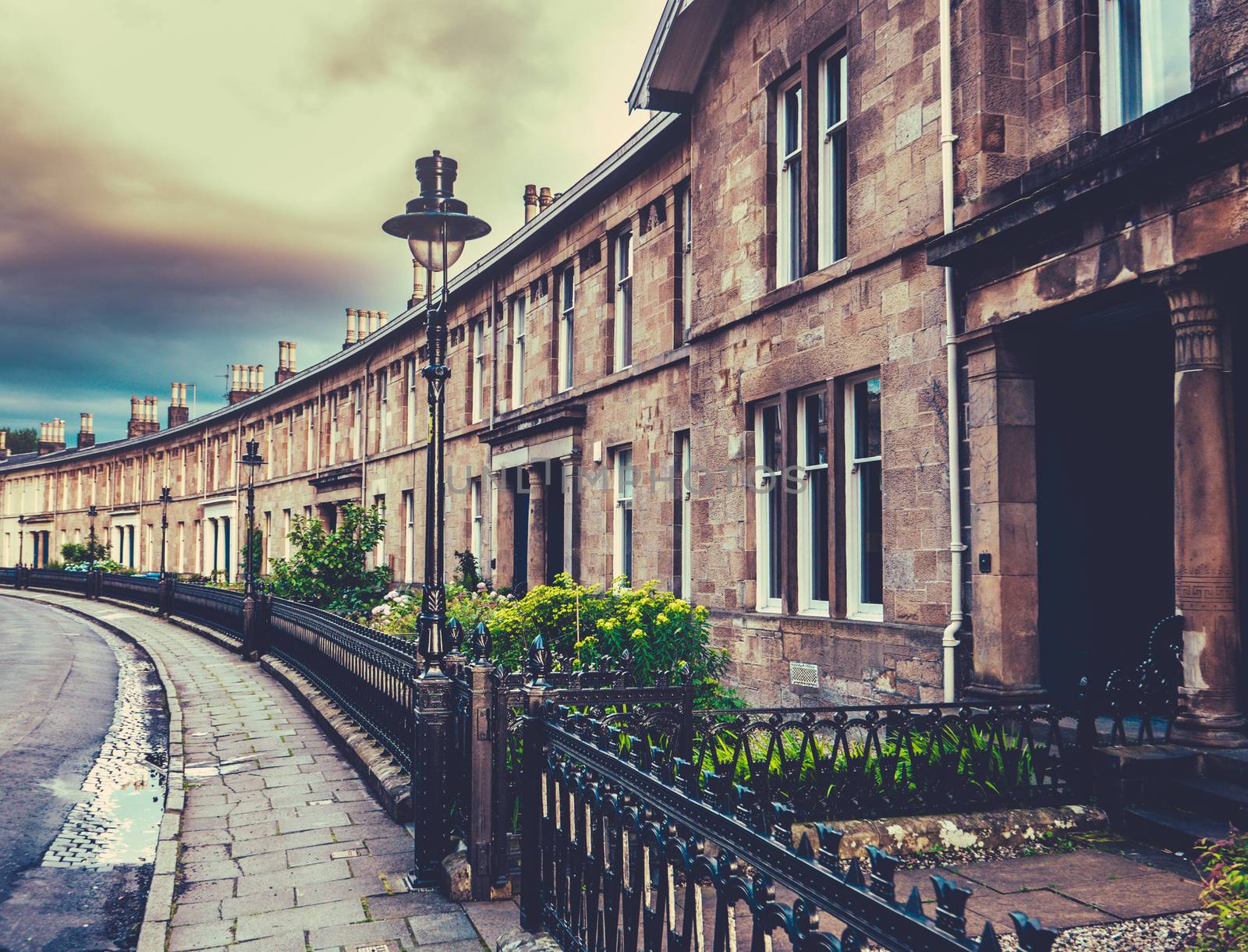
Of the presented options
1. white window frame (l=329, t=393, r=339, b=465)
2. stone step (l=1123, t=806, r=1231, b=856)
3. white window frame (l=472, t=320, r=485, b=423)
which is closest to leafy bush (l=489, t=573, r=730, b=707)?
stone step (l=1123, t=806, r=1231, b=856)

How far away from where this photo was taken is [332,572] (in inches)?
749

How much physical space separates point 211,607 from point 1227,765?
21.1 m

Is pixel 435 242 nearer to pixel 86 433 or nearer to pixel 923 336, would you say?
pixel 923 336

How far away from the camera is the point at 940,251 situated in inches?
359

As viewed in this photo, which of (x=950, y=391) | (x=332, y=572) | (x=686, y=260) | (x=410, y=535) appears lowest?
(x=332, y=572)

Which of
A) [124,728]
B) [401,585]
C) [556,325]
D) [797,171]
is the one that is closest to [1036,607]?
[797,171]

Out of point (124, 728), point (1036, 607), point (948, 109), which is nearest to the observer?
point (1036, 607)

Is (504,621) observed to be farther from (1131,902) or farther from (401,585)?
(401,585)

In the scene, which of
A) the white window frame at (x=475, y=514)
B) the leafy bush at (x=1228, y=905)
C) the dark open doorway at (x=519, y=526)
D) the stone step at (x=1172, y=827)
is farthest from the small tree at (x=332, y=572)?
the leafy bush at (x=1228, y=905)

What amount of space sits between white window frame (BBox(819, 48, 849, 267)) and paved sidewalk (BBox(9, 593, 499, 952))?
294 inches

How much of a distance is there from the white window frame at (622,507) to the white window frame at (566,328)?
3153 mm

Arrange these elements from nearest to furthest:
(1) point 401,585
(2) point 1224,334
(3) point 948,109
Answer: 1. (2) point 1224,334
2. (3) point 948,109
3. (1) point 401,585

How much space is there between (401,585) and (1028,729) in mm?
23181

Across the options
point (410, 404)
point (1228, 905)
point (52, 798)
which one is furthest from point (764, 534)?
point (410, 404)
